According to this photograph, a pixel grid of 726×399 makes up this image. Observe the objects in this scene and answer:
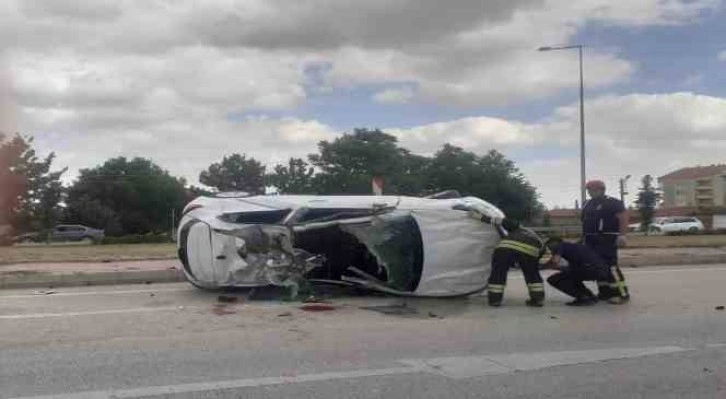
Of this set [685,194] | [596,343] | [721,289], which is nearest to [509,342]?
[596,343]

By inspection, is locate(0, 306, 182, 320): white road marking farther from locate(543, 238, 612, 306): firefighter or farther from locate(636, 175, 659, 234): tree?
locate(636, 175, 659, 234): tree

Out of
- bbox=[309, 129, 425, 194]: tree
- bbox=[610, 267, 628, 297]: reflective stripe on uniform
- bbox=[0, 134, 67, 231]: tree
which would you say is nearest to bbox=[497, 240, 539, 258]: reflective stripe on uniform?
bbox=[610, 267, 628, 297]: reflective stripe on uniform

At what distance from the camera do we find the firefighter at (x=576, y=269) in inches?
391

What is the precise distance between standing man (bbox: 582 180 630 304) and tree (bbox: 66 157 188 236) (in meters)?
67.1

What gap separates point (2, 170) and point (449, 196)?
139 ft

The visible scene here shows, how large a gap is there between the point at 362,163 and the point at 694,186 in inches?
3787

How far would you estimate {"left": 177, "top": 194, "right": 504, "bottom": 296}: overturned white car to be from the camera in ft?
33.3

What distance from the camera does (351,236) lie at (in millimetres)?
10734

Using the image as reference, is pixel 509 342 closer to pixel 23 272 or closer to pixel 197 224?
pixel 197 224

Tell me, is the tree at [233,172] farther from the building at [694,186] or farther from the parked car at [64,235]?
the building at [694,186]

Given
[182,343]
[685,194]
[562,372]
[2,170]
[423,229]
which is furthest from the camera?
[685,194]

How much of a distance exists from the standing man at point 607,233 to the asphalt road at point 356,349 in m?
0.32

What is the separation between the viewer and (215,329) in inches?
→ 311

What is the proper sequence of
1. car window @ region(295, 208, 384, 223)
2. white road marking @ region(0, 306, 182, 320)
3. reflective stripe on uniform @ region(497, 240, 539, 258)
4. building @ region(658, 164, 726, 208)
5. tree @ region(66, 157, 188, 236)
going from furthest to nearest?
building @ region(658, 164, 726, 208) → tree @ region(66, 157, 188, 236) → car window @ region(295, 208, 384, 223) → reflective stripe on uniform @ region(497, 240, 539, 258) → white road marking @ region(0, 306, 182, 320)
